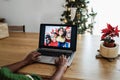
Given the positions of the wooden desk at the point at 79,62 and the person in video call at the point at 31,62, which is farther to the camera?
the wooden desk at the point at 79,62

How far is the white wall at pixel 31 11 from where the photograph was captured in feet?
12.7

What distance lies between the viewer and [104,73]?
1209mm

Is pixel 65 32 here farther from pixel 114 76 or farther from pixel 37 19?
pixel 37 19

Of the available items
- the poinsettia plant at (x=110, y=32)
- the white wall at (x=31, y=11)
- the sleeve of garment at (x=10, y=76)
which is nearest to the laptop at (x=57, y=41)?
the poinsettia plant at (x=110, y=32)

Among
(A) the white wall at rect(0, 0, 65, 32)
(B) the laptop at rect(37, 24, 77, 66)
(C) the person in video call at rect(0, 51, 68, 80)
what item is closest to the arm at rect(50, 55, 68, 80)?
(C) the person in video call at rect(0, 51, 68, 80)

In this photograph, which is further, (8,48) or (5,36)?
(5,36)

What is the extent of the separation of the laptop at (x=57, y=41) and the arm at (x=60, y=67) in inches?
4.6

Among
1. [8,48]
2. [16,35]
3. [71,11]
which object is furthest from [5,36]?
[71,11]

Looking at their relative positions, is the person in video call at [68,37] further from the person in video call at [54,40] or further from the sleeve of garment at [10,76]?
the sleeve of garment at [10,76]

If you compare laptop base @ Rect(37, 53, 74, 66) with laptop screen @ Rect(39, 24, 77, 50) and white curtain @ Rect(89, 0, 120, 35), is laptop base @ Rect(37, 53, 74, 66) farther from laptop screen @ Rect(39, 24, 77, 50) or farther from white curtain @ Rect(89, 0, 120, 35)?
white curtain @ Rect(89, 0, 120, 35)

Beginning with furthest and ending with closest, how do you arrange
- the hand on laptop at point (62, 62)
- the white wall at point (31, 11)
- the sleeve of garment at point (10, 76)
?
the white wall at point (31, 11)
the hand on laptop at point (62, 62)
the sleeve of garment at point (10, 76)

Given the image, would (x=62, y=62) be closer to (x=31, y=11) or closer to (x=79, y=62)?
(x=79, y=62)

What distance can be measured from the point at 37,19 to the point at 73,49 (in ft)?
8.59

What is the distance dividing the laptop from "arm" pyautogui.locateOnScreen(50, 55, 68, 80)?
0.38 feet
